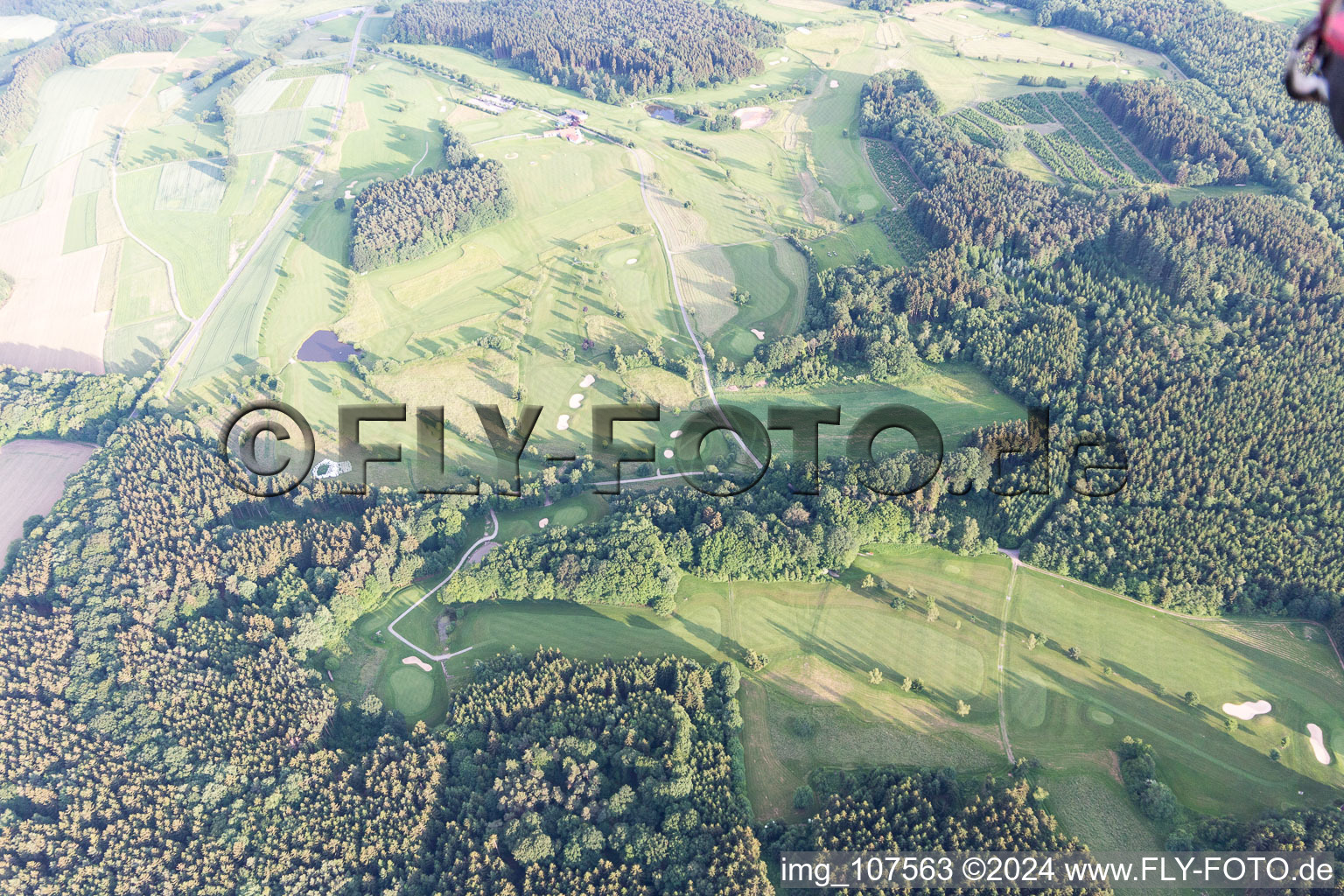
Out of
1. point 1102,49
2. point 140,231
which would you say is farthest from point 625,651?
point 1102,49

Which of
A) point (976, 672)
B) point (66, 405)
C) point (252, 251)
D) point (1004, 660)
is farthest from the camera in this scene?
point (252, 251)

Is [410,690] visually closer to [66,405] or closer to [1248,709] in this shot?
[66,405]

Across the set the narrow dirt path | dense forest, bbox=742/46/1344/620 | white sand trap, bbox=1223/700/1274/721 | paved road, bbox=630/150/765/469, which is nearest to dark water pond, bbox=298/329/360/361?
paved road, bbox=630/150/765/469

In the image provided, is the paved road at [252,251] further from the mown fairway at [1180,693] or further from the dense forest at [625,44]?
the mown fairway at [1180,693]

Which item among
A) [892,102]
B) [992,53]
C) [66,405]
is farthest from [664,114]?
[66,405]

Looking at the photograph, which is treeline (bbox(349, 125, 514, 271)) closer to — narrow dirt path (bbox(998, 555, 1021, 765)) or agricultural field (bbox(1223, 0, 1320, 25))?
narrow dirt path (bbox(998, 555, 1021, 765))

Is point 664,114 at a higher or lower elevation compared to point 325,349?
higher

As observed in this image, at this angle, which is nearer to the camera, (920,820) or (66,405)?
(920,820)
